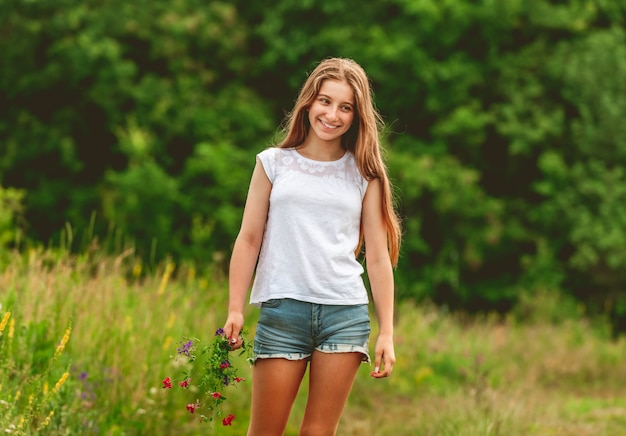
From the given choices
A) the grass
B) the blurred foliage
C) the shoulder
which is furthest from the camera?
the blurred foliage

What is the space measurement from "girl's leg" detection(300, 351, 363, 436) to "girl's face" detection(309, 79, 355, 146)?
0.84m

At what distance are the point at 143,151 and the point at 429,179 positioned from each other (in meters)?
4.79

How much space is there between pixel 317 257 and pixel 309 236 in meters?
0.08

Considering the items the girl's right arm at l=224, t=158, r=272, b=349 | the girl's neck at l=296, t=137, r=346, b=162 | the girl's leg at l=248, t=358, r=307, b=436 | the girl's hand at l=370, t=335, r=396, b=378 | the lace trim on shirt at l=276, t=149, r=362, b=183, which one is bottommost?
the girl's leg at l=248, t=358, r=307, b=436

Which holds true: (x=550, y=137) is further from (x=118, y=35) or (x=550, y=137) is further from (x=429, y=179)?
(x=118, y=35)

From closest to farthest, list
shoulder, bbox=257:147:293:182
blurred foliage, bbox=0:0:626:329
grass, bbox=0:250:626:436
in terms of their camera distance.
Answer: shoulder, bbox=257:147:293:182, grass, bbox=0:250:626:436, blurred foliage, bbox=0:0:626:329

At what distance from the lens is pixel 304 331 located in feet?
11.2

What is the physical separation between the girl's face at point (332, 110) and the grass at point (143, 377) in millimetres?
1298

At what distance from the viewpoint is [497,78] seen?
17672 millimetres

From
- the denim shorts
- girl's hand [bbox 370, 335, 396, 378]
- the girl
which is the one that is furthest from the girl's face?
girl's hand [bbox 370, 335, 396, 378]

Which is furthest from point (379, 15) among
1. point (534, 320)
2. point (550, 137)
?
point (534, 320)

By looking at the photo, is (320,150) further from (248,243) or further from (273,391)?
(273,391)

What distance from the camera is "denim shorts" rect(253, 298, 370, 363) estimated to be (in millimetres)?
3422

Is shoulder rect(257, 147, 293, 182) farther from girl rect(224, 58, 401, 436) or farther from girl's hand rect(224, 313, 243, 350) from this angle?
girl's hand rect(224, 313, 243, 350)
